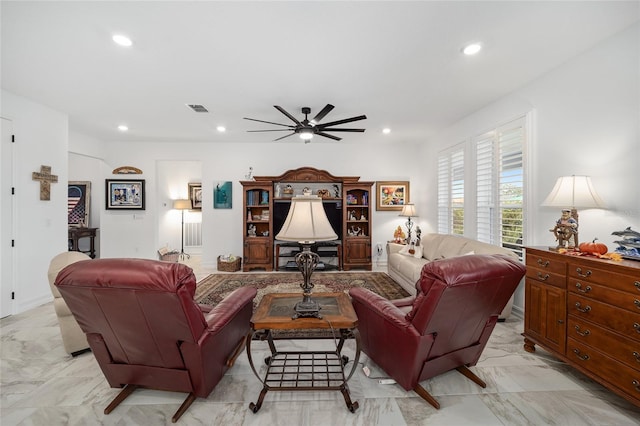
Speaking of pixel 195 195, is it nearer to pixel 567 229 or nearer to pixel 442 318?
pixel 442 318

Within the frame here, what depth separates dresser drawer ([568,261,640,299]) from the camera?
163cm

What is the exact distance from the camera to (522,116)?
3.17 m

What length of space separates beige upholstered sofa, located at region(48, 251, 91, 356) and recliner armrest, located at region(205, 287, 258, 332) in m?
1.37

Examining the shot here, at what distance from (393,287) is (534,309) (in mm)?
2181

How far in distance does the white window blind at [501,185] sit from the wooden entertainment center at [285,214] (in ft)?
7.26

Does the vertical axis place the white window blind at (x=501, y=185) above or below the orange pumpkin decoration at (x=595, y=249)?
above

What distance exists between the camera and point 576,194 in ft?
7.16

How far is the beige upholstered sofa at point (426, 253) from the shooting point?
3.42 m

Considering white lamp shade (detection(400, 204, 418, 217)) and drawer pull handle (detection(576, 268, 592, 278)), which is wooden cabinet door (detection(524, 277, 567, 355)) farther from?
white lamp shade (detection(400, 204, 418, 217))

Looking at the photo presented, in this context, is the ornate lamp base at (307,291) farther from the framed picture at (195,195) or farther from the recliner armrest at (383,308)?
the framed picture at (195,195)

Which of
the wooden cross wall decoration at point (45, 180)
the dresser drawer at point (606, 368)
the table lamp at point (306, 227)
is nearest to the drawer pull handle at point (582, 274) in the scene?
the dresser drawer at point (606, 368)

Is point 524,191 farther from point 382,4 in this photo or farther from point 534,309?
point 382,4

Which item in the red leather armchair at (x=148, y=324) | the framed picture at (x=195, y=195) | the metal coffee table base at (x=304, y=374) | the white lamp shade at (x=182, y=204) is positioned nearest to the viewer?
the red leather armchair at (x=148, y=324)

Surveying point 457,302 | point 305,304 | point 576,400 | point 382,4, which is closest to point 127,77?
point 382,4
